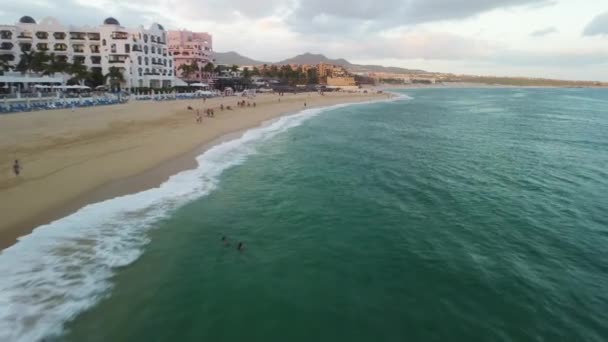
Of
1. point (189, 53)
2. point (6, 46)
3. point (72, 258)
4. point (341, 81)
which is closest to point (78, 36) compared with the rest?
point (6, 46)

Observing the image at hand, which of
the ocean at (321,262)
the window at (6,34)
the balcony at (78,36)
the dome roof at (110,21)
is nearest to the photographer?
the ocean at (321,262)

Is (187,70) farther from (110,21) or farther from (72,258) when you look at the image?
(72,258)

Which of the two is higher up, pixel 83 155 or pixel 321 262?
pixel 83 155

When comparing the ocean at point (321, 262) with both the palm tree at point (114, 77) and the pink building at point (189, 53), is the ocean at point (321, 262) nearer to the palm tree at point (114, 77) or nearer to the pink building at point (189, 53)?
the palm tree at point (114, 77)

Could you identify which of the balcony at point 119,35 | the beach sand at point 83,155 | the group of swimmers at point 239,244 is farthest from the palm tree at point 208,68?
the group of swimmers at point 239,244

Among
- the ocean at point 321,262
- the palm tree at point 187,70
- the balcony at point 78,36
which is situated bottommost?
the ocean at point 321,262

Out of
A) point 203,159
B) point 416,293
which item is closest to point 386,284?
point 416,293
